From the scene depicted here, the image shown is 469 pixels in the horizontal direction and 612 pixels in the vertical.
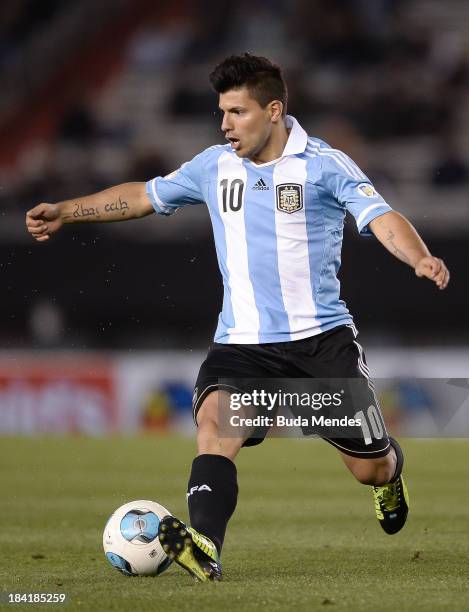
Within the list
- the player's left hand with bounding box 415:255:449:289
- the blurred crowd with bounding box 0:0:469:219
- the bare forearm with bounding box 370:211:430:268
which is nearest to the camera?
the player's left hand with bounding box 415:255:449:289

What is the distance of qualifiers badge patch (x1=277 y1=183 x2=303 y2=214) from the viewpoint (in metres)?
5.26

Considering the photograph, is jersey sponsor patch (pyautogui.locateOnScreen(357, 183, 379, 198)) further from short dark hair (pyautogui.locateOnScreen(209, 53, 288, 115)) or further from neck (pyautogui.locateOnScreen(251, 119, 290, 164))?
short dark hair (pyautogui.locateOnScreen(209, 53, 288, 115))

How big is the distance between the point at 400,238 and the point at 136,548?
5.04 ft

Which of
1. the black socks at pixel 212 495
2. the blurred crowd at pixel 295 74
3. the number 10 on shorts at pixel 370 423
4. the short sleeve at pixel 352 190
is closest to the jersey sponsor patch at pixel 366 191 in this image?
the short sleeve at pixel 352 190

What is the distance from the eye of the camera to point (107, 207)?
568cm

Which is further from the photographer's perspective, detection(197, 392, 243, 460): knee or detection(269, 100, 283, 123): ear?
detection(269, 100, 283, 123): ear

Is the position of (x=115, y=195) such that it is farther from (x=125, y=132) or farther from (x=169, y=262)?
(x=125, y=132)

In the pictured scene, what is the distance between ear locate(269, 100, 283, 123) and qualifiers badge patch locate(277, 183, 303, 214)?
0.89 feet

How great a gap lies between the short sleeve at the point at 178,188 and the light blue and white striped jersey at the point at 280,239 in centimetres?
20

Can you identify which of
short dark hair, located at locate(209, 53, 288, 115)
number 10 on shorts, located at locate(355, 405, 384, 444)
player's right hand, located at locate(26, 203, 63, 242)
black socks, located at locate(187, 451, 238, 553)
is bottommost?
black socks, located at locate(187, 451, 238, 553)

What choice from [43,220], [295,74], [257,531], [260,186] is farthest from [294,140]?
[295,74]

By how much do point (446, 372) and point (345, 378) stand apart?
31.0 feet

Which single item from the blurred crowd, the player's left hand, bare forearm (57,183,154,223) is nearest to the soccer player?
bare forearm (57,183,154,223)

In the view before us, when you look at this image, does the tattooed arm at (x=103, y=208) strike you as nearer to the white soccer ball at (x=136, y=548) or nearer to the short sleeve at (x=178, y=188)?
the short sleeve at (x=178, y=188)
